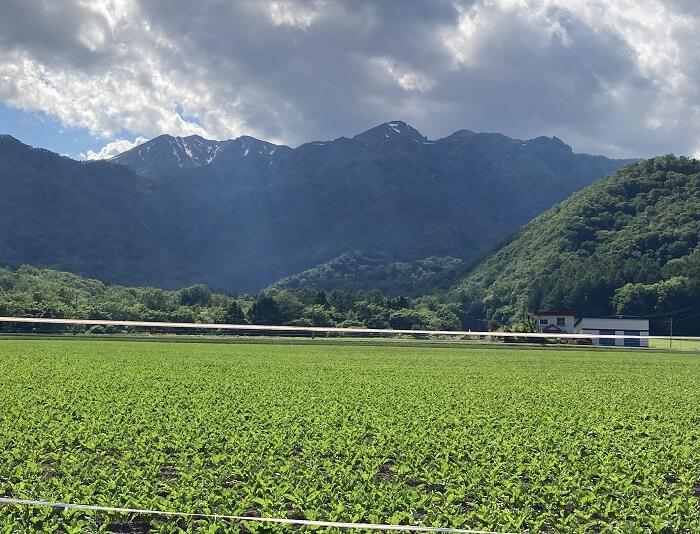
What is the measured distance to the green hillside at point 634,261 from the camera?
143625 millimetres

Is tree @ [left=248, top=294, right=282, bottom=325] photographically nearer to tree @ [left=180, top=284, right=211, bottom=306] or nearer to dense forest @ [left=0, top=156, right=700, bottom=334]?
dense forest @ [left=0, top=156, right=700, bottom=334]

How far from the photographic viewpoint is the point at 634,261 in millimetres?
164000

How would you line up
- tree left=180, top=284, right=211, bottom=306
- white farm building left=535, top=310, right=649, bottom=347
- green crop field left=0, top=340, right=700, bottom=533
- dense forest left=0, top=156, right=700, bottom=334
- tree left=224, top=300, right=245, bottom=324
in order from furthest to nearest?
1. tree left=180, top=284, right=211, bottom=306
2. dense forest left=0, top=156, right=700, bottom=334
3. tree left=224, top=300, right=245, bottom=324
4. white farm building left=535, top=310, right=649, bottom=347
5. green crop field left=0, top=340, right=700, bottom=533

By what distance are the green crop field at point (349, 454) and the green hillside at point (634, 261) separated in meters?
120

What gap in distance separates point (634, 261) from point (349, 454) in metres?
162

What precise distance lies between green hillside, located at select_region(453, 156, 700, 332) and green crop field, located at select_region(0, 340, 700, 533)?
119913mm

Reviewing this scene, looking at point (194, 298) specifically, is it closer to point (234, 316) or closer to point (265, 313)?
point (265, 313)

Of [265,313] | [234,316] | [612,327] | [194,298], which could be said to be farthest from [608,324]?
[194,298]

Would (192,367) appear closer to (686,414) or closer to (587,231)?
(686,414)

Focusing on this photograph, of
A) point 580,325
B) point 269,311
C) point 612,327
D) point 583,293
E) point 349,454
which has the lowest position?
point 349,454

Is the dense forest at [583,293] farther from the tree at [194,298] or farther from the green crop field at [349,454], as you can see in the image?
the green crop field at [349,454]

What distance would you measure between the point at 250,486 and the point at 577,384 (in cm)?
2757

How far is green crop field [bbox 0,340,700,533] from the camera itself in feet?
39.0

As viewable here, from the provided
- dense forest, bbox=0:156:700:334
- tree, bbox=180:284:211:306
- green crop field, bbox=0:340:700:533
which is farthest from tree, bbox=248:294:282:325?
green crop field, bbox=0:340:700:533
